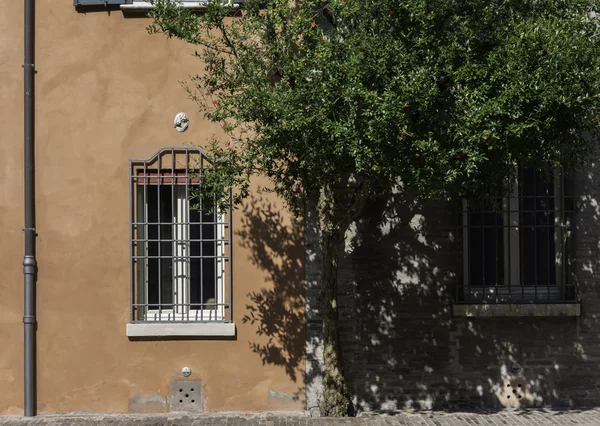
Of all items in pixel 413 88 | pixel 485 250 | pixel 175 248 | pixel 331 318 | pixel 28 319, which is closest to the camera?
pixel 413 88

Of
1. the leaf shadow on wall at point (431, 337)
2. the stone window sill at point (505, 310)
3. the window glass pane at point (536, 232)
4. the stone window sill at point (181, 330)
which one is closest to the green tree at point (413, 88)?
the leaf shadow on wall at point (431, 337)

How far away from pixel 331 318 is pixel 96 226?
3.06 meters

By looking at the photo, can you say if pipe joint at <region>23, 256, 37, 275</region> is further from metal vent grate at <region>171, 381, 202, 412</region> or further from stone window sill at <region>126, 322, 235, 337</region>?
metal vent grate at <region>171, 381, 202, 412</region>

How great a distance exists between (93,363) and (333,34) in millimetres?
4806

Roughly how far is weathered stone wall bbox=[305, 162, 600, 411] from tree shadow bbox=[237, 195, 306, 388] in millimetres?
156

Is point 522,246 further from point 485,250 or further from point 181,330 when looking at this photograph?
point 181,330

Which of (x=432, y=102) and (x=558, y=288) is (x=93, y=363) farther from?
(x=558, y=288)

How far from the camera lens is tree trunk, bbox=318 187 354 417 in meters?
7.56

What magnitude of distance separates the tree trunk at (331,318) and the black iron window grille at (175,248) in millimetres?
1253

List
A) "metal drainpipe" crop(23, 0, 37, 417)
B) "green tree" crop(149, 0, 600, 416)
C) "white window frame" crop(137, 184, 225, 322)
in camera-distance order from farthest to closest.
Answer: "white window frame" crop(137, 184, 225, 322), "metal drainpipe" crop(23, 0, 37, 417), "green tree" crop(149, 0, 600, 416)

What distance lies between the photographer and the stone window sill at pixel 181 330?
322 inches

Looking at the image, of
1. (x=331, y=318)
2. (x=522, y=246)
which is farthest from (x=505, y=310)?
(x=331, y=318)

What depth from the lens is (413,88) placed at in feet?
19.2

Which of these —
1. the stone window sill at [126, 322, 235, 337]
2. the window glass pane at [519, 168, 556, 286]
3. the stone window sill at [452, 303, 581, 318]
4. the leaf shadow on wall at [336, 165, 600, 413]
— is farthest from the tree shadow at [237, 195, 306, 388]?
the window glass pane at [519, 168, 556, 286]
